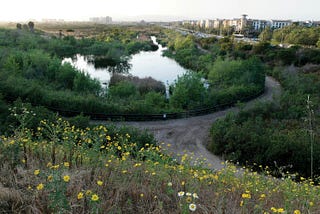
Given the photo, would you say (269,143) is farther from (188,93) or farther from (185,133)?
(188,93)

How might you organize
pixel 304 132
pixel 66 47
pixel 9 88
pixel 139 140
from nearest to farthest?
pixel 139 140, pixel 304 132, pixel 9 88, pixel 66 47

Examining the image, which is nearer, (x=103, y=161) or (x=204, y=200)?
(x=204, y=200)

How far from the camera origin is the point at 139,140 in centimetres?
1398

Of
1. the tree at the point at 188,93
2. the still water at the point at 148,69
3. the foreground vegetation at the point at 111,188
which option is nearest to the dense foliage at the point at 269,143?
the tree at the point at 188,93

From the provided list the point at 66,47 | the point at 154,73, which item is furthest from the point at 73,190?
the point at 66,47

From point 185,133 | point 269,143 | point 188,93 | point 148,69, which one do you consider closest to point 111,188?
point 269,143

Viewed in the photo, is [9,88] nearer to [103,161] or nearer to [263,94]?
[103,161]

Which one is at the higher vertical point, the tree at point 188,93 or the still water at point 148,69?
the tree at point 188,93

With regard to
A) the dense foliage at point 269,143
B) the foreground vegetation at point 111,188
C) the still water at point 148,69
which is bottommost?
the still water at point 148,69

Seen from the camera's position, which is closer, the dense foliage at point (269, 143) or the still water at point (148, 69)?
the dense foliage at point (269, 143)

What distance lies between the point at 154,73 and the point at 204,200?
4639 cm

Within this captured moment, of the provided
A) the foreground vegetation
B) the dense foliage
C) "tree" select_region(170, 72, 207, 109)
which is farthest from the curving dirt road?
the foreground vegetation

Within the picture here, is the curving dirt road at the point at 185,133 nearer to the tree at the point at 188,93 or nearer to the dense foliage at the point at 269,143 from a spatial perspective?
the dense foliage at the point at 269,143

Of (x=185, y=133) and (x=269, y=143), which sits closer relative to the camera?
(x=269, y=143)
